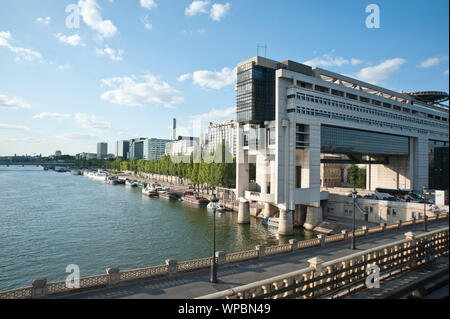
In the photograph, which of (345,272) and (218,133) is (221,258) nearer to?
(345,272)

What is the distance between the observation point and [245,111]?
40.6m

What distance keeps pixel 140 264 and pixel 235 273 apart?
38.8 ft

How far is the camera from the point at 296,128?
39.2 m

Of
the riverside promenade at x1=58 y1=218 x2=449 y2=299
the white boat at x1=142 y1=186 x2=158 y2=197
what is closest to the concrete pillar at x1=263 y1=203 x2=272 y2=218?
the riverside promenade at x1=58 y1=218 x2=449 y2=299

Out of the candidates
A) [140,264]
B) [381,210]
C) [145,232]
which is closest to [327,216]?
[381,210]

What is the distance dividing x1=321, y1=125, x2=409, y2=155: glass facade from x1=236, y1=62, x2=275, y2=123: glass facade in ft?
32.2

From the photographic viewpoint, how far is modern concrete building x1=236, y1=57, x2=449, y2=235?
37.4 metres

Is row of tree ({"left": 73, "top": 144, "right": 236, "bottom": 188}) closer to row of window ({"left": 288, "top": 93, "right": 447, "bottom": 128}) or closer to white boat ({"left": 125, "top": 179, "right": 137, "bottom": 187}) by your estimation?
white boat ({"left": 125, "top": 179, "right": 137, "bottom": 187})

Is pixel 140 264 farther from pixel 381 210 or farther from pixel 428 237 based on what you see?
pixel 381 210

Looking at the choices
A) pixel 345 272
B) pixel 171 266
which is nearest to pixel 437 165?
pixel 345 272

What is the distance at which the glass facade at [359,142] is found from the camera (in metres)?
43.5

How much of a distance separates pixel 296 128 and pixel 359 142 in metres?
16.3

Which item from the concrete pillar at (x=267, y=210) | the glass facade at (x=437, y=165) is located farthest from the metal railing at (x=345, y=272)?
the glass facade at (x=437, y=165)

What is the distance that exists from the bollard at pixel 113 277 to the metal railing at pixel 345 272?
20.7 feet
